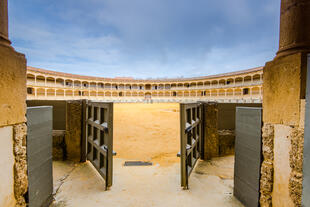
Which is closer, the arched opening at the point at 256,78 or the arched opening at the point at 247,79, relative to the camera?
the arched opening at the point at 256,78

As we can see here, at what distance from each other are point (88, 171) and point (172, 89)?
4890 centimetres

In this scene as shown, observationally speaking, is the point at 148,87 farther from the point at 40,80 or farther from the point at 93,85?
the point at 40,80

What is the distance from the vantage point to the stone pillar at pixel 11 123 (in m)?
1.59

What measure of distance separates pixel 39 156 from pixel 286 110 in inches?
142

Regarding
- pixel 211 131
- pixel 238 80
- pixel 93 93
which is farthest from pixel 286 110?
pixel 93 93

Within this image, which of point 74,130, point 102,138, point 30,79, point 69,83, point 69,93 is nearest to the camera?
point 102,138

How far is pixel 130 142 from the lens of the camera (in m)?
6.70

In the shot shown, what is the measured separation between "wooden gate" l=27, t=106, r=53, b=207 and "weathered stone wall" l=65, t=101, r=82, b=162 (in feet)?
5.92

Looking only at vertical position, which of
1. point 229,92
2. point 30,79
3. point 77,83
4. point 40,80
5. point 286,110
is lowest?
point 286,110

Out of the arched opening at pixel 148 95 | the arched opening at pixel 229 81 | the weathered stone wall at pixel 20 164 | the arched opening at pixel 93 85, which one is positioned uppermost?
the arched opening at pixel 229 81

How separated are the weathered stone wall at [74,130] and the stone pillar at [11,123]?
2.38m

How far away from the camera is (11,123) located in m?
1.68

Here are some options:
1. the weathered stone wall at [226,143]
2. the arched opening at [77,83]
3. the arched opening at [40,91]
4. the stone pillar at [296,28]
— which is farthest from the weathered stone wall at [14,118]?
the arched opening at [77,83]

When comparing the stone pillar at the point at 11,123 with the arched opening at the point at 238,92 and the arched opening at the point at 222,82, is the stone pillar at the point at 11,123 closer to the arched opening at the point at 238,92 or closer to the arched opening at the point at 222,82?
the arched opening at the point at 238,92
